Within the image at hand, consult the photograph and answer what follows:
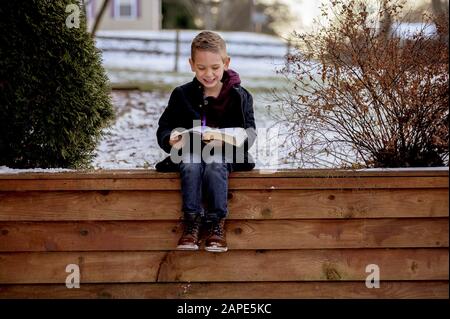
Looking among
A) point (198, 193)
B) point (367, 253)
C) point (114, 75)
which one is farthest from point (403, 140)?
point (114, 75)

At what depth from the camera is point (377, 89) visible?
379cm

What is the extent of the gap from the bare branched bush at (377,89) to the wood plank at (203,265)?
58 centimetres

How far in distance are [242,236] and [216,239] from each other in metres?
0.22

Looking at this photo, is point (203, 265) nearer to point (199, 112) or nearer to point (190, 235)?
point (190, 235)

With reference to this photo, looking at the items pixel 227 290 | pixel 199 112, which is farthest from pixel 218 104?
pixel 227 290

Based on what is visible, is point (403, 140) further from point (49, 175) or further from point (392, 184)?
point (49, 175)

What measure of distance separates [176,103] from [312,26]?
1.02 meters

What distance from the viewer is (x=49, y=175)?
354 cm

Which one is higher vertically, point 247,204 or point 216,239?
point 247,204

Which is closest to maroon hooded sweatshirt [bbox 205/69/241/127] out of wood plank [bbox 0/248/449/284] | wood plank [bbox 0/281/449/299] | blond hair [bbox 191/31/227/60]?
blond hair [bbox 191/31/227/60]

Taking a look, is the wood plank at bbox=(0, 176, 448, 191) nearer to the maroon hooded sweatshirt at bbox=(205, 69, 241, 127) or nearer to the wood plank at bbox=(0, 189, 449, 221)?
the wood plank at bbox=(0, 189, 449, 221)

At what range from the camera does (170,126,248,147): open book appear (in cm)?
347

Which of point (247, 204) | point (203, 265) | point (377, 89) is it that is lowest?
point (203, 265)

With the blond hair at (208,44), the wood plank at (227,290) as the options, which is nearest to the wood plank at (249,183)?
the wood plank at (227,290)
